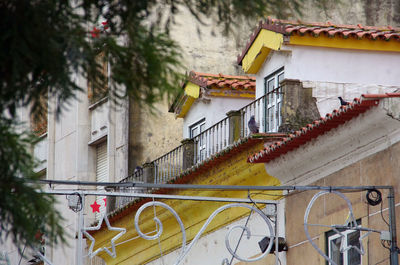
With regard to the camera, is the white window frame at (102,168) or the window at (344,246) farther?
the white window frame at (102,168)

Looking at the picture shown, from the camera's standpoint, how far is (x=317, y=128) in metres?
15.5

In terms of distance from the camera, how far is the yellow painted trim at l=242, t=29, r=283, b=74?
19.3 meters

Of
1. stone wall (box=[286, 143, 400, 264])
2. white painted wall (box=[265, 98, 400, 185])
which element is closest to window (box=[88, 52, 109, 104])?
white painted wall (box=[265, 98, 400, 185])

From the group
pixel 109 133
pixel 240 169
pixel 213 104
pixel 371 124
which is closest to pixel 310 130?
pixel 371 124

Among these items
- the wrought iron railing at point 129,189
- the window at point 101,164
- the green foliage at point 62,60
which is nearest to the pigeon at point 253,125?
the wrought iron railing at point 129,189

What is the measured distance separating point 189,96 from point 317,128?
27.6 feet

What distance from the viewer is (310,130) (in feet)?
51.1

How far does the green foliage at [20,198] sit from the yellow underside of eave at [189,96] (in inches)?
625

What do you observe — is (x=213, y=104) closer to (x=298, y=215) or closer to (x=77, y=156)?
(x=298, y=215)

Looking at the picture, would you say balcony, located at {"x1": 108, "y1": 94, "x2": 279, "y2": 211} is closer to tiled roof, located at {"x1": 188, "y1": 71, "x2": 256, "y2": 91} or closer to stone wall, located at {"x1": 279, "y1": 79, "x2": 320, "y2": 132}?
stone wall, located at {"x1": 279, "y1": 79, "x2": 320, "y2": 132}

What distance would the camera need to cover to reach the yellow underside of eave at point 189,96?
76.3 ft

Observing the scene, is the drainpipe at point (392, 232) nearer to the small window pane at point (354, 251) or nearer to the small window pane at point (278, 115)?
the small window pane at point (354, 251)

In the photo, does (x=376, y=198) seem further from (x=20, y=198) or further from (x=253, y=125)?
(x=20, y=198)

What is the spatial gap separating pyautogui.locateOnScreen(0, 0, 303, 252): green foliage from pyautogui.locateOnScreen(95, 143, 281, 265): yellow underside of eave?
33.7ft
